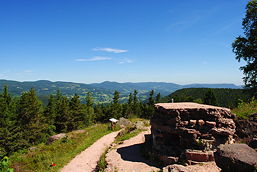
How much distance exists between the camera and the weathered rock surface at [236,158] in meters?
6.72

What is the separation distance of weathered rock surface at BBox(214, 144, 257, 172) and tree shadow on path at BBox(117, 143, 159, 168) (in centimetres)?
538

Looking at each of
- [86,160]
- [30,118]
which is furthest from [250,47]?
[30,118]

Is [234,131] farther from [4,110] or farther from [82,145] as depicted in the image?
[4,110]

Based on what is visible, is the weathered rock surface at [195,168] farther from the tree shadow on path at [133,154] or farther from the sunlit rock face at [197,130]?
the tree shadow on path at [133,154]

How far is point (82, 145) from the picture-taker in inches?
809

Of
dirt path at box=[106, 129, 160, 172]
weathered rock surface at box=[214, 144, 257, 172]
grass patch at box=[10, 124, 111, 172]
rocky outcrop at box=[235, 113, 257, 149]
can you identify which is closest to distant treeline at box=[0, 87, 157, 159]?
grass patch at box=[10, 124, 111, 172]

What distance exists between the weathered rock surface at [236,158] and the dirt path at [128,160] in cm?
486

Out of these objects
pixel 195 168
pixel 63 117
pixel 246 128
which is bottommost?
pixel 63 117

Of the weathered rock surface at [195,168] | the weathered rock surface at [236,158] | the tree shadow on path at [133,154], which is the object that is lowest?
the tree shadow on path at [133,154]

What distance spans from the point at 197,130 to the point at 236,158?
4111mm

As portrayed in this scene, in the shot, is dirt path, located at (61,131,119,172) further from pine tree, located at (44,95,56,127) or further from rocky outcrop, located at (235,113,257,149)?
pine tree, located at (44,95,56,127)

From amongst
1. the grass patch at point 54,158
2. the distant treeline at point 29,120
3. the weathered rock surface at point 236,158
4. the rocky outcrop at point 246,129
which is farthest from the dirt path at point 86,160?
the distant treeline at point 29,120

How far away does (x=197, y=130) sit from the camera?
36.5 feet

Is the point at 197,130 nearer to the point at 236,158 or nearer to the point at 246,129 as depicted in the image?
the point at 246,129
